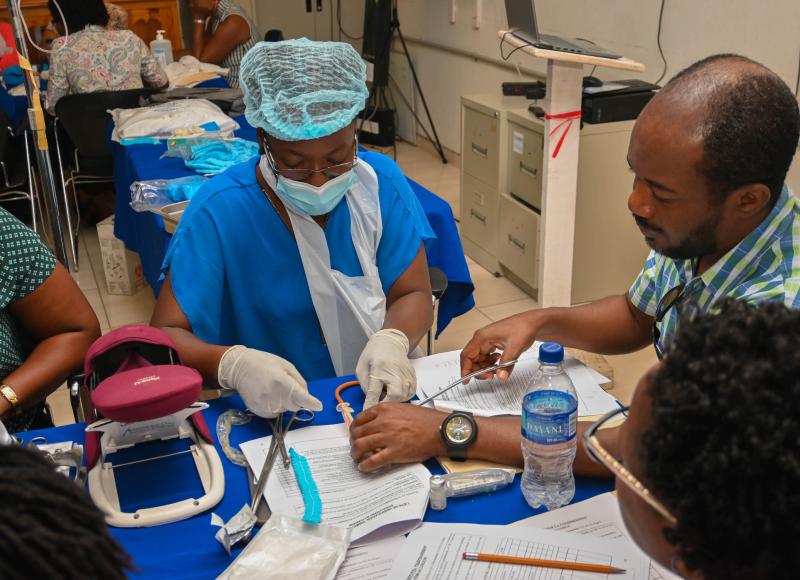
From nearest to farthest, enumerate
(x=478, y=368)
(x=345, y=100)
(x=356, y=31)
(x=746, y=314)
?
1. (x=746, y=314)
2. (x=478, y=368)
3. (x=345, y=100)
4. (x=356, y=31)

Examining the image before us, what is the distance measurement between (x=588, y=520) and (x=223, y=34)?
14.4ft

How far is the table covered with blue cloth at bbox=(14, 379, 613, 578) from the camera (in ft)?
3.45

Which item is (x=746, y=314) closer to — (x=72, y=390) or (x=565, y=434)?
(x=565, y=434)

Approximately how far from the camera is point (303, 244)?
66.9 inches

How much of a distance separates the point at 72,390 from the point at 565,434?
100 cm

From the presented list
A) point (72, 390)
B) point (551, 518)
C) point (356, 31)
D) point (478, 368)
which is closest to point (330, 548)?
point (551, 518)

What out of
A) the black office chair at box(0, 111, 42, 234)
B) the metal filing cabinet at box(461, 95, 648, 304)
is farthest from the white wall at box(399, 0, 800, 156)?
the black office chair at box(0, 111, 42, 234)

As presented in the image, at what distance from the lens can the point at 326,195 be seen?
1.65 metres

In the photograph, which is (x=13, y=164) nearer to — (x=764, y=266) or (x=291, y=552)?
(x=291, y=552)

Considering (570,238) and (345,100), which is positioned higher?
(345,100)

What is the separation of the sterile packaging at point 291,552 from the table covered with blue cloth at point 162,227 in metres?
1.14

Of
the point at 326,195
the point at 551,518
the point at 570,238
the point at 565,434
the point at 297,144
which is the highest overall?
the point at 297,144

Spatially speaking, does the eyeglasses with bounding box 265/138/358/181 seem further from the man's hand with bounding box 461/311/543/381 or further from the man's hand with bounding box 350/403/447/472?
the man's hand with bounding box 350/403/447/472

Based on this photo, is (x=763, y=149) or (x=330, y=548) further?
(x=763, y=149)
